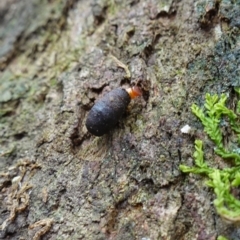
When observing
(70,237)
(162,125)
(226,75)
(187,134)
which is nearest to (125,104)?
(162,125)

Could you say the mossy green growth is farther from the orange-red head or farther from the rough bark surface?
the orange-red head

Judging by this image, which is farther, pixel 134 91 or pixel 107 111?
pixel 134 91

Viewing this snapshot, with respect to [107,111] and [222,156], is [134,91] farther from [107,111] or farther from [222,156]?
[222,156]

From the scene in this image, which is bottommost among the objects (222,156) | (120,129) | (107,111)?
(222,156)

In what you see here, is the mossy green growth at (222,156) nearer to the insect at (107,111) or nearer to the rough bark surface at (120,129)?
the rough bark surface at (120,129)

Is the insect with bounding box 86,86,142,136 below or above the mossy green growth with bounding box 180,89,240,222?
above

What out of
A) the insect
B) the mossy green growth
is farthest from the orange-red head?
the mossy green growth

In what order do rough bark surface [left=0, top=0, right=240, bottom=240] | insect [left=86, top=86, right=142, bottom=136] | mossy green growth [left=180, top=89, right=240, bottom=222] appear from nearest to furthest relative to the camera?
mossy green growth [left=180, top=89, right=240, bottom=222] < rough bark surface [left=0, top=0, right=240, bottom=240] < insect [left=86, top=86, right=142, bottom=136]

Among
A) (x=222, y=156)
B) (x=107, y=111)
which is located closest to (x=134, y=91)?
(x=107, y=111)
